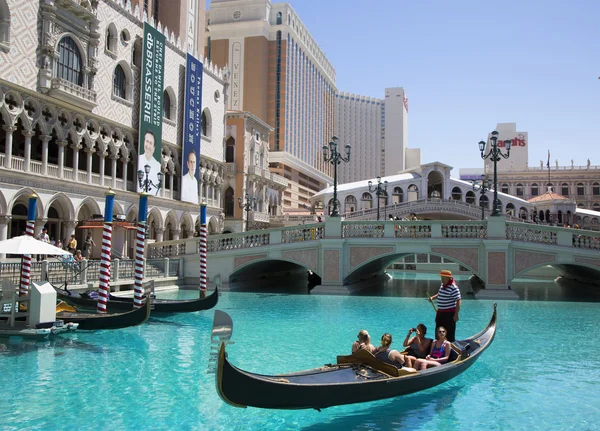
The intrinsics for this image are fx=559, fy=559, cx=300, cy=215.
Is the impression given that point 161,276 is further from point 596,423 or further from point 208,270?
point 596,423

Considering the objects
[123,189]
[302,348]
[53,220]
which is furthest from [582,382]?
[123,189]

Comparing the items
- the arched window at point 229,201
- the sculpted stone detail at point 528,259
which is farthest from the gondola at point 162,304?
the arched window at point 229,201

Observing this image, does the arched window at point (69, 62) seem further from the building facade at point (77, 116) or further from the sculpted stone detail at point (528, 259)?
the sculpted stone detail at point (528, 259)

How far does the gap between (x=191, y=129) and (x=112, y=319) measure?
21070 millimetres

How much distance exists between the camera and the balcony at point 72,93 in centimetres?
2139

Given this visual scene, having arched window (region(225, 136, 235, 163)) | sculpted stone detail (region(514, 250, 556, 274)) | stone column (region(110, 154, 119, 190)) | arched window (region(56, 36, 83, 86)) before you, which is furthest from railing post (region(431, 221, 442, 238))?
arched window (region(225, 136, 235, 163))

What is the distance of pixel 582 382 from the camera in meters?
8.73

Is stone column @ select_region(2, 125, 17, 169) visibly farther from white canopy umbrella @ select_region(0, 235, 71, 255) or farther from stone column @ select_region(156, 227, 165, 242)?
stone column @ select_region(156, 227, 165, 242)

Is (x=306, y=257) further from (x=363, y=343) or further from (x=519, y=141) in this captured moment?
(x=519, y=141)

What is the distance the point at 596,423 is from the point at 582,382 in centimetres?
201

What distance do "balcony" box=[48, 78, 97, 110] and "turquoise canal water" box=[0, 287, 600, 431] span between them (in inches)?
451

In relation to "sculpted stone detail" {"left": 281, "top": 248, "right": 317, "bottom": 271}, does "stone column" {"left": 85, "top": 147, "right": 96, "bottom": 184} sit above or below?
above

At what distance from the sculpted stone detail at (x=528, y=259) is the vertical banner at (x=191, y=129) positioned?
18.4 meters

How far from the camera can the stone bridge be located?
61.9ft
